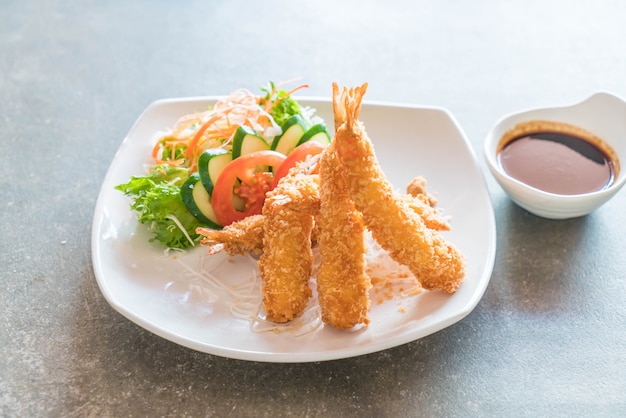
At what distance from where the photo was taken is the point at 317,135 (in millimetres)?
3824

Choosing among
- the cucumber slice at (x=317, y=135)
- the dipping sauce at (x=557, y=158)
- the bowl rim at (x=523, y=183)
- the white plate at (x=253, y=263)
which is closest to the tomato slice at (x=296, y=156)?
the cucumber slice at (x=317, y=135)

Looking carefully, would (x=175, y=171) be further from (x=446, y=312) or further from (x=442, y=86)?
(x=442, y=86)

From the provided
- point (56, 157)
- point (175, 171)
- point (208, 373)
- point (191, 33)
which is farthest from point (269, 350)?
point (191, 33)

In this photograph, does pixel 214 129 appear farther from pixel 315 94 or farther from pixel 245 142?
pixel 315 94

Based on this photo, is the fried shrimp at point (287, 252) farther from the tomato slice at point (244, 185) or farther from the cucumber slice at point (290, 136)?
the cucumber slice at point (290, 136)

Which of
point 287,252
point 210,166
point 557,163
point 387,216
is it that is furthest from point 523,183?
point 210,166

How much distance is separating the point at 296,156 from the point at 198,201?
0.56m

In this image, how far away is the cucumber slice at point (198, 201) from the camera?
3.68 meters

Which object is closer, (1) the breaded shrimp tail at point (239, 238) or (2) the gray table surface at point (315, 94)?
(2) the gray table surface at point (315, 94)

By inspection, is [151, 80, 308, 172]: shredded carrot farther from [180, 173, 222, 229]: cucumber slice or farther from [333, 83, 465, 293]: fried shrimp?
[333, 83, 465, 293]: fried shrimp

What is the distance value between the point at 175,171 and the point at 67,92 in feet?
5.79

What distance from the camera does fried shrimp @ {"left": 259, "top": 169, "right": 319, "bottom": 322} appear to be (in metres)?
3.07

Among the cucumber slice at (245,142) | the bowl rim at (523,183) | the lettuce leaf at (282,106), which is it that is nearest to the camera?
the bowl rim at (523,183)

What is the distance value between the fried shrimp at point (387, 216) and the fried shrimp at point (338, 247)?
5 centimetres
